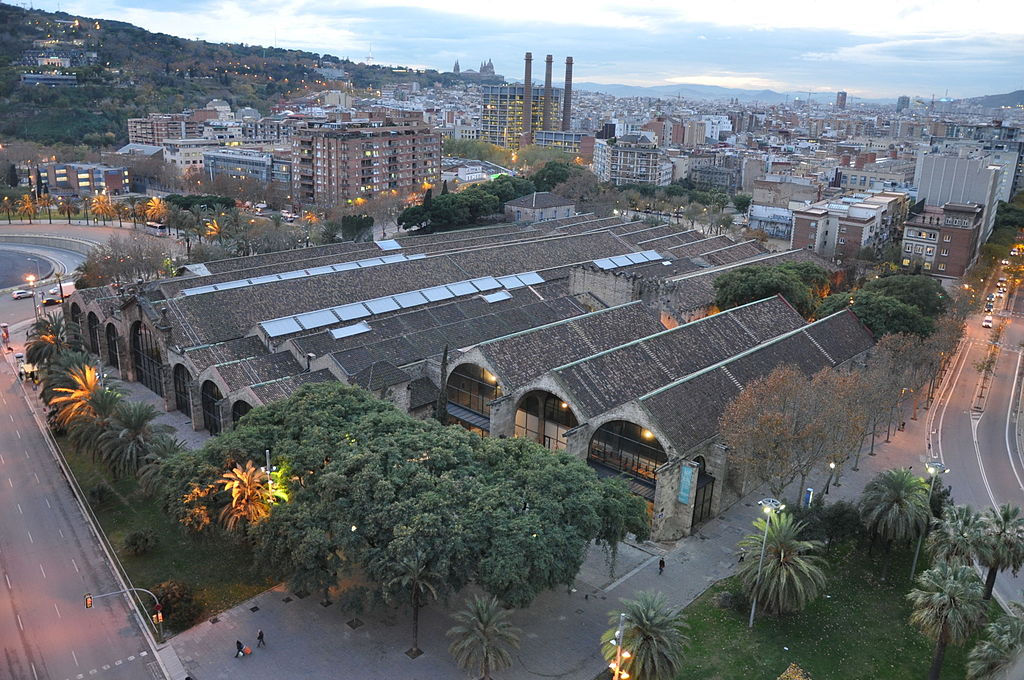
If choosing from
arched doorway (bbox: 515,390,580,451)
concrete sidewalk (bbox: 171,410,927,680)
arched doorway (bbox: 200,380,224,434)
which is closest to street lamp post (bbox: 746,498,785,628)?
concrete sidewalk (bbox: 171,410,927,680)

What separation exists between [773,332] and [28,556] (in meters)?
59.3

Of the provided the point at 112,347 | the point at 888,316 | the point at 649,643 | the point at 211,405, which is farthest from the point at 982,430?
the point at 112,347

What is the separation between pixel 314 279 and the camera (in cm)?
7556

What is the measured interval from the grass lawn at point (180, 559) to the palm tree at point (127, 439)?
8.39ft

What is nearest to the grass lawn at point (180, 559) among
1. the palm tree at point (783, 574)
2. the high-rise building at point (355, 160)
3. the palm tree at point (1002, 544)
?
the palm tree at point (783, 574)

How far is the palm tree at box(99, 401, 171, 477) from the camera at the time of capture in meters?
49.0

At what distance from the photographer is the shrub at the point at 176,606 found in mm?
38094

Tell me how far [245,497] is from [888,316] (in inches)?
2394

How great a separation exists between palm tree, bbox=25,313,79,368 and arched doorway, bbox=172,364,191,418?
11.8 metres

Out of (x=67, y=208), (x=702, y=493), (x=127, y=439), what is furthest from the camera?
(x=67, y=208)

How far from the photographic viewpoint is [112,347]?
237ft

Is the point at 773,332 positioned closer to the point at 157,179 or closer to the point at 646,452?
the point at 646,452

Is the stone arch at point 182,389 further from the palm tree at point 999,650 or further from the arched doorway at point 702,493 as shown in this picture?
the palm tree at point 999,650

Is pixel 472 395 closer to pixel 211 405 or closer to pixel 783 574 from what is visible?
pixel 211 405
